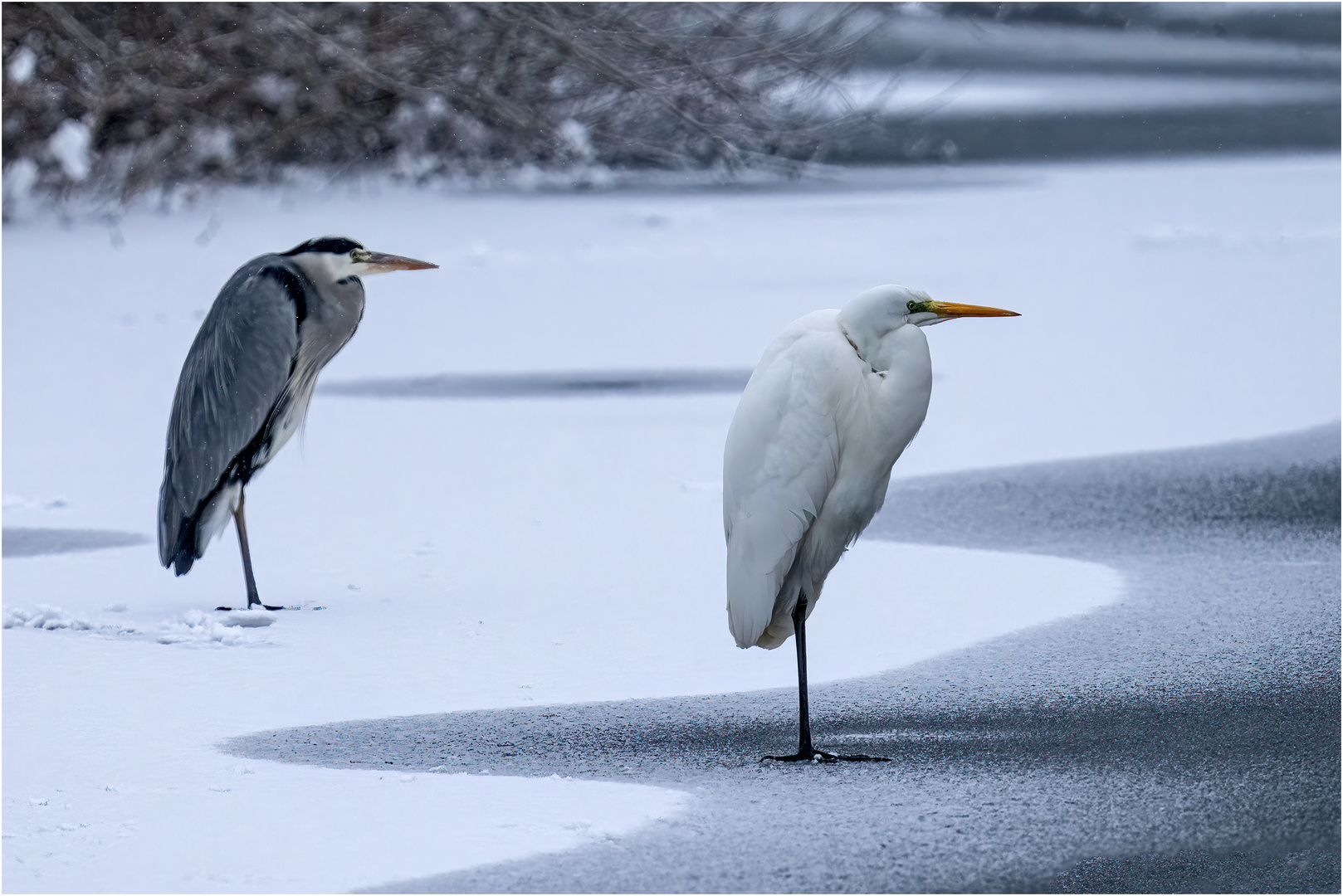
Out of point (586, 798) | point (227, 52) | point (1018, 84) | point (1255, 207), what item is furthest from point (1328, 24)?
point (586, 798)

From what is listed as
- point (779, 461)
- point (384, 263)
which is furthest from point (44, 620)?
point (779, 461)

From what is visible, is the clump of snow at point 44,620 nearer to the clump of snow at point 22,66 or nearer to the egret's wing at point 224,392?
the egret's wing at point 224,392

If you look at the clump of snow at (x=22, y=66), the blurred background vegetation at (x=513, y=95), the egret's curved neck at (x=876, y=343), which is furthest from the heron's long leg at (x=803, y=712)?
the clump of snow at (x=22, y=66)

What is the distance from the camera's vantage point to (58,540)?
604cm

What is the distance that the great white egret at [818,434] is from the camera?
147 inches

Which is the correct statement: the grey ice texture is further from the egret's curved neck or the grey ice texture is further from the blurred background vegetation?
the blurred background vegetation

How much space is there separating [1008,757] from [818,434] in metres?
0.83

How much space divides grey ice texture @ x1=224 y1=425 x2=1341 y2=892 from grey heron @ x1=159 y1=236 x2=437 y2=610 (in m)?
1.35

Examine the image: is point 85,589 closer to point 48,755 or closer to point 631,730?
point 48,755

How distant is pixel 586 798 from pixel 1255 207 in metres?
14.1

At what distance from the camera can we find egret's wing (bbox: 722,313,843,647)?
372 centimetres

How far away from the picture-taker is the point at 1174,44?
877 inches

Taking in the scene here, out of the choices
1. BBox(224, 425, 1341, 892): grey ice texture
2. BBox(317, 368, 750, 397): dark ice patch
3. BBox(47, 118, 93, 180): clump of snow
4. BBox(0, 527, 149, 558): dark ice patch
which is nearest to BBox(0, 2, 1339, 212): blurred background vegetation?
BBox(47, 118, 93, 180): clump of snow

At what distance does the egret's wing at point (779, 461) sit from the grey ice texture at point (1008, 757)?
409mm
